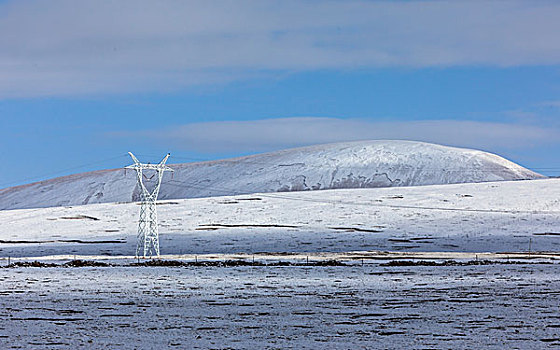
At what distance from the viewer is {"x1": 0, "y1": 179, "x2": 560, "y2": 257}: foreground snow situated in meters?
52.3

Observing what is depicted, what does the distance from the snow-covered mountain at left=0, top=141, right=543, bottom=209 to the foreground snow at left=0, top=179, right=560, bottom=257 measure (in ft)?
64.8

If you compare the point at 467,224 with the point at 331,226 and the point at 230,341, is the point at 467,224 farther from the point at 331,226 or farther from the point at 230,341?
the point at 230,341

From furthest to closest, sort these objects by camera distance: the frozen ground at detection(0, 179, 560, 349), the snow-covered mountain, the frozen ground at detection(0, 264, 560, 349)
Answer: the snow-covered mountain < the frozen ground at detection(0, 179, 560, 349) < the frozen ground at detection(0, 264, 560, 349)

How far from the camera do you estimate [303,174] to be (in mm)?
104312

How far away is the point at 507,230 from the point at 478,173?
47874 mm

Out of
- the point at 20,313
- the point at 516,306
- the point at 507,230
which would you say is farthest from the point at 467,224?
the point at 20,313

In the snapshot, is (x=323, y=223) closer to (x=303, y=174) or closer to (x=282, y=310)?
(x=282, y=310)

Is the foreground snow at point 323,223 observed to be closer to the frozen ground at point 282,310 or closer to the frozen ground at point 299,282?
the frozen ground at point 299,282

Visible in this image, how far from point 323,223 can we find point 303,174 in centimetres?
4220

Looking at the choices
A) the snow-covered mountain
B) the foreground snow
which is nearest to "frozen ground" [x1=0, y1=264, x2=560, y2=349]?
the foreground snow

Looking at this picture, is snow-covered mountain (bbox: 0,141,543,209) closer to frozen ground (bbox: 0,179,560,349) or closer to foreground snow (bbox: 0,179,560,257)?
foreground snow (bbox: 0,179,560,257)

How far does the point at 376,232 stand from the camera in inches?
2253

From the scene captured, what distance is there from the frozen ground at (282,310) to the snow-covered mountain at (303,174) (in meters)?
67.7

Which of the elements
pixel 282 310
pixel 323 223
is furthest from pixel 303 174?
pixel 282 310
